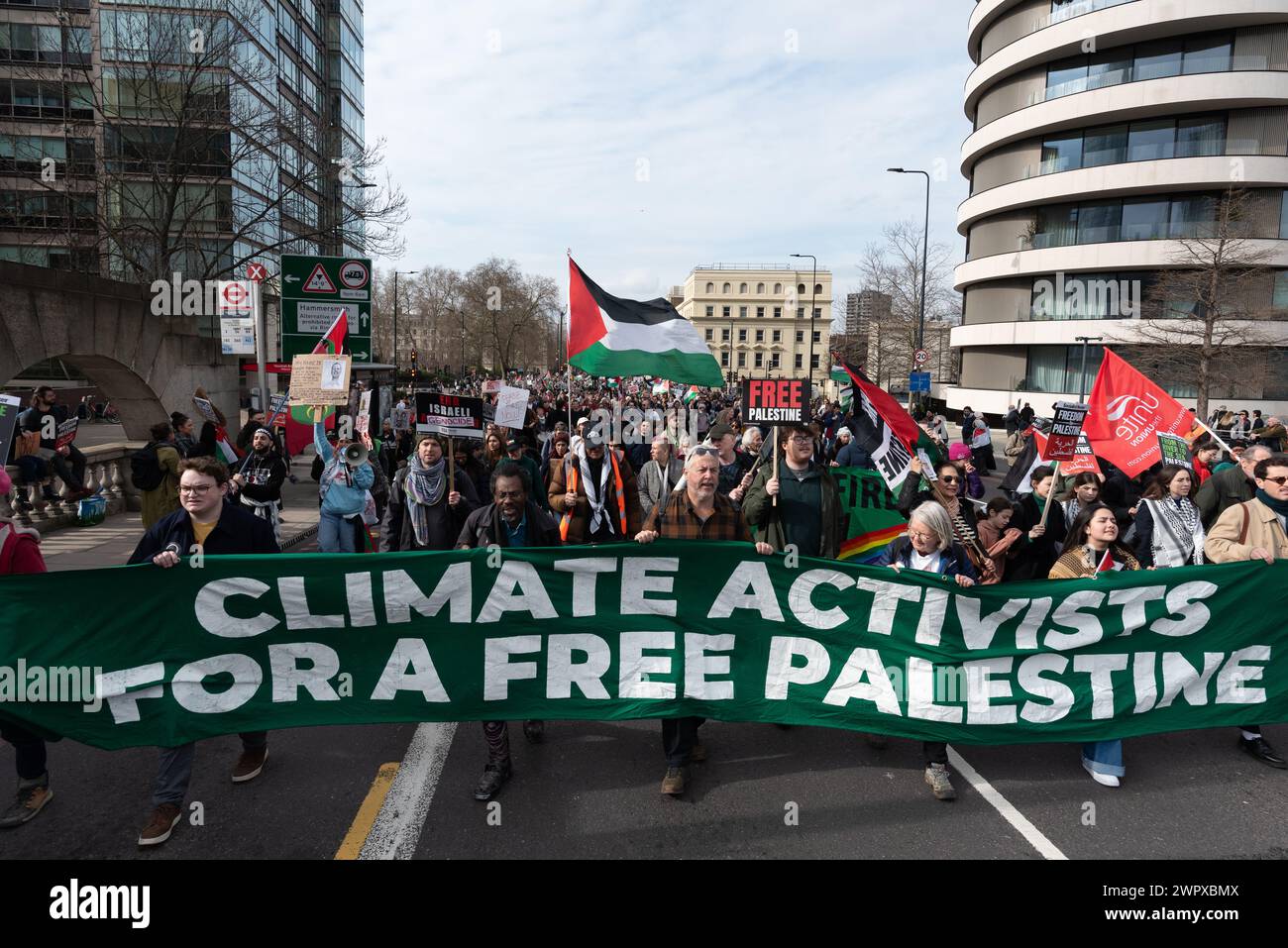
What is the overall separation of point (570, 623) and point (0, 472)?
3051 millimetres

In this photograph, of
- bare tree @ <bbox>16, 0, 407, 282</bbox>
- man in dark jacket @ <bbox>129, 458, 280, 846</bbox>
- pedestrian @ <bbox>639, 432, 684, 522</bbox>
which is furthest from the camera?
bare tree @ <bbox>16, 0, 407, 282</bbox>

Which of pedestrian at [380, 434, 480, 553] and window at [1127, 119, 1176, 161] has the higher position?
window at [1127, 119, 1176, 161]

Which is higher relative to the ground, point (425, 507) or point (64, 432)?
point (64, 432)

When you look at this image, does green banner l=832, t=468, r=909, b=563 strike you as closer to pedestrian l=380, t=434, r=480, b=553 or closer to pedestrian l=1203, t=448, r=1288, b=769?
pedestrian l=1203, t=448, r=1288, b=769

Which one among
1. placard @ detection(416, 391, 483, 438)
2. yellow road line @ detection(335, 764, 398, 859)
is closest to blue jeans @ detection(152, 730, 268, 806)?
yellow road line @ detection(335, 764, 398, 859)

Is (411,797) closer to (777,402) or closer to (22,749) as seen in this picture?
(22,749)

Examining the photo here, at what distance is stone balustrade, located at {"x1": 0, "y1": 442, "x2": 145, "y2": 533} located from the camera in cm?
1047

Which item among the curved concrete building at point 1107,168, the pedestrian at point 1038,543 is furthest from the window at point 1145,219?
the pedestrian at point 1038,543

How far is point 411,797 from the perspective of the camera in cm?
409

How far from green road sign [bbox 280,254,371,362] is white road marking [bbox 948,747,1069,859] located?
43.2ft

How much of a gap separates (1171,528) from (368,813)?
567 cm

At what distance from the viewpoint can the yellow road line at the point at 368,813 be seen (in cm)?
361

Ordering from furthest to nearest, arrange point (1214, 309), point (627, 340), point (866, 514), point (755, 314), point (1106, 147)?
point (755, 314)
point (1106, 147)
point (1214, 309)
point (866, 514)
point (627, 340)

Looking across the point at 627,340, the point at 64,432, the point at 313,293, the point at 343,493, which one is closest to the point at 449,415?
the point at 343,493
